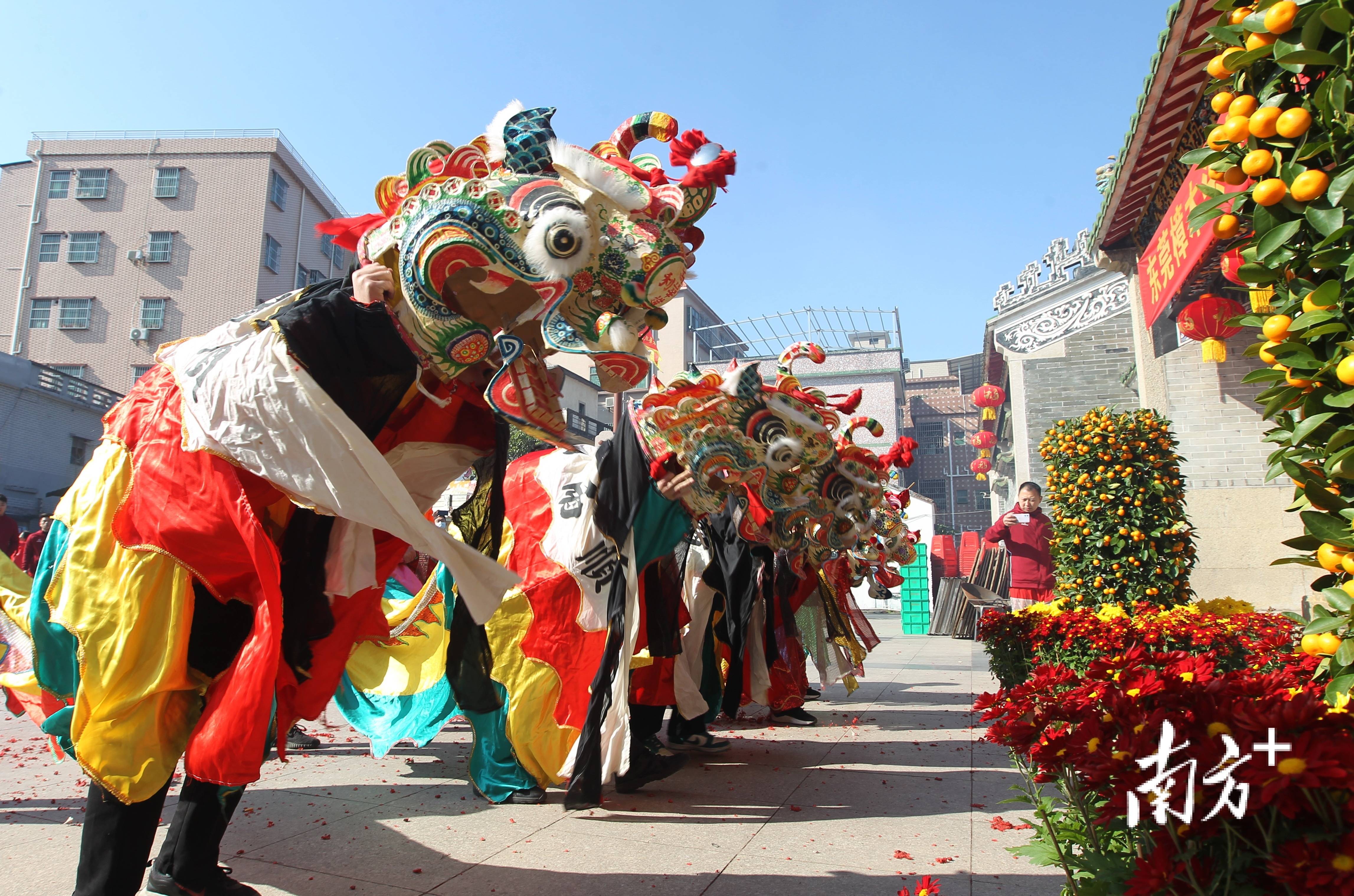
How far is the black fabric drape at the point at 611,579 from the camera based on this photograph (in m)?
3.12

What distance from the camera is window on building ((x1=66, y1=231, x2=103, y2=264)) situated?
2506 centimetres

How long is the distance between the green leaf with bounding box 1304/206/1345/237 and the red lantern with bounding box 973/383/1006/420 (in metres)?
17.8

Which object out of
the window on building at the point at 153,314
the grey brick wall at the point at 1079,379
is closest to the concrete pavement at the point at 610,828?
the grey brick wall at the point at 1079,379

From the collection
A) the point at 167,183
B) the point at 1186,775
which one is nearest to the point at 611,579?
the point at 1186,775

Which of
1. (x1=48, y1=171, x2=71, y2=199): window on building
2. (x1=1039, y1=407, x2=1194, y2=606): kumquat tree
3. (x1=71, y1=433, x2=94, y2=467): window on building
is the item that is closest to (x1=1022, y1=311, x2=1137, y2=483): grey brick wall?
(x1=1039, y1=407, x2=1194, y2=606): kumquat tree

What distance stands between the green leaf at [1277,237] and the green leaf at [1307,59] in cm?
29

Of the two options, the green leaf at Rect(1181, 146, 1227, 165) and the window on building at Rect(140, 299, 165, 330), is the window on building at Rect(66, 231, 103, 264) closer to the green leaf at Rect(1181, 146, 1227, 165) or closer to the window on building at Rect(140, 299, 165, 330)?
the window on building at Rect(140, 299, 165, 330)

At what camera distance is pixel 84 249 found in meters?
25.1

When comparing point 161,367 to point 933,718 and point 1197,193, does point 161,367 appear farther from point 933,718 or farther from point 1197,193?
point 1197,193

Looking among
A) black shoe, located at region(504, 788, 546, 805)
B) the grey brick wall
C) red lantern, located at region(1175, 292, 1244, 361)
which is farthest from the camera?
the grey brick wall

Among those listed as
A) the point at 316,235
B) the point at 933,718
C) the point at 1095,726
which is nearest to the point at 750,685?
the point at 933,718

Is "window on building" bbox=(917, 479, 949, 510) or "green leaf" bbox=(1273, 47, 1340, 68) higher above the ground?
"window on building" bbox=(917, 479, 949, 510)

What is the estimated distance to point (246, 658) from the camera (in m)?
1.91

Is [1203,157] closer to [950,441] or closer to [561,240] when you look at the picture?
[561,240]
